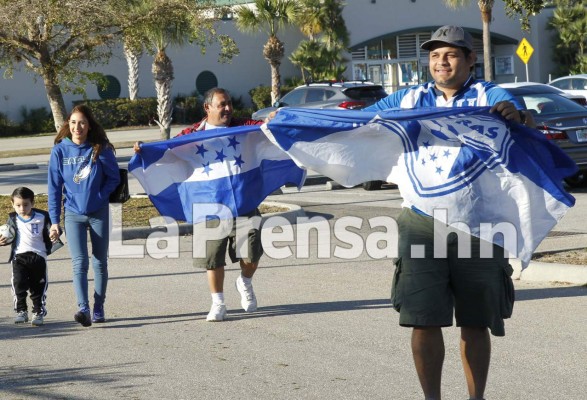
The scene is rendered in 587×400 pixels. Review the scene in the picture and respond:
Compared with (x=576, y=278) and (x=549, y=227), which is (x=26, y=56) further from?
(x=549, y=227)

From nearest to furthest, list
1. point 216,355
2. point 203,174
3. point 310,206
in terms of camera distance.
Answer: point 216,355 → point 203,174 → point 310,206

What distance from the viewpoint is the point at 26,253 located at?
8.59m

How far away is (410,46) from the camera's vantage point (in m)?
54.2

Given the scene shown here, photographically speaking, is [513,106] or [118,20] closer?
[513,106]

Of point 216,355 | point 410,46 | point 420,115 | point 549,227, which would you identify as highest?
point 410,46

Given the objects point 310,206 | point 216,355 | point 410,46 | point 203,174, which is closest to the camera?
point 216,355

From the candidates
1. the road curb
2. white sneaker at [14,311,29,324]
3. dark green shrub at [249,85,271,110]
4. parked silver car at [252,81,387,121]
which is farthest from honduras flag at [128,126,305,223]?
dark green shrub at [249,85,271,110]

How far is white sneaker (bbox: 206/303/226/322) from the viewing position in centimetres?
828

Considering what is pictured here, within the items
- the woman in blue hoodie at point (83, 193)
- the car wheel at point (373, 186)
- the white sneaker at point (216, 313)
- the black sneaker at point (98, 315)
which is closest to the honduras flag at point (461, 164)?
the white sneaker at point (216, 313)

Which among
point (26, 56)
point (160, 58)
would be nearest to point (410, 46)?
point (160, 58)

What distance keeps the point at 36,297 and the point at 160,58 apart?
33.1 meters

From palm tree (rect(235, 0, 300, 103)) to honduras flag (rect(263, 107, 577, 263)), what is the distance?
1447 inches

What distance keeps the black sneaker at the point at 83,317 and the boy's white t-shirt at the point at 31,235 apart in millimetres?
718

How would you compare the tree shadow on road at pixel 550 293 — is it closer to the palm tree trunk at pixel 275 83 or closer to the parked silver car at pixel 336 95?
the parked silver car at pixel 336 95
